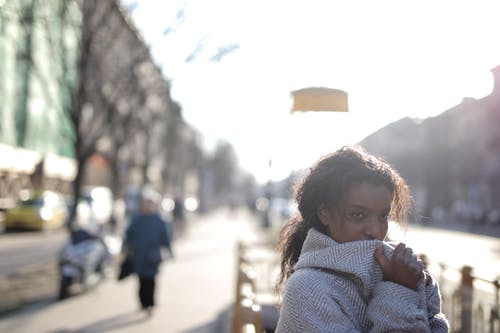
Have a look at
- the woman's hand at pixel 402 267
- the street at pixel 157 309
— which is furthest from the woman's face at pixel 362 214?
the street at pixel 157 309

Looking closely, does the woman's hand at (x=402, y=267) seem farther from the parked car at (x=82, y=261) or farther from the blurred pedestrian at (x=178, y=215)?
the blurred pedestrian at (x=178, y=215)

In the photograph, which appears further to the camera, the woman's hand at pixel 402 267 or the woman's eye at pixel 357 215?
the woman's eye at pixel 357 215

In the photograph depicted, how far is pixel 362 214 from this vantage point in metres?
2.19

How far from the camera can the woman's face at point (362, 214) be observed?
2166mm

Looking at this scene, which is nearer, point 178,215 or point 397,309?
point 397,309

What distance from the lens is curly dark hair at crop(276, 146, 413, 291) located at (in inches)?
88.0

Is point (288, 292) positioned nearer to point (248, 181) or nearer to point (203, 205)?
point (203, 205)

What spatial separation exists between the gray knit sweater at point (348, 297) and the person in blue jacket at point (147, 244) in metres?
8.53

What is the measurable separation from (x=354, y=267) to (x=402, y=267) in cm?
13

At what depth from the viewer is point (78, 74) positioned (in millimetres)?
16453

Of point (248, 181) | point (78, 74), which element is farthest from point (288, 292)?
point (248, 181)

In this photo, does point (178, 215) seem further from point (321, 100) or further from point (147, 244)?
point (321, 100)

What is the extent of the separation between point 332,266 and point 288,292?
143 mm

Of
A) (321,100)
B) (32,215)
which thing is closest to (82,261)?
(321,100)
